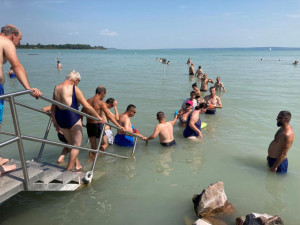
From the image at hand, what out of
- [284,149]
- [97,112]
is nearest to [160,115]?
[97,112]

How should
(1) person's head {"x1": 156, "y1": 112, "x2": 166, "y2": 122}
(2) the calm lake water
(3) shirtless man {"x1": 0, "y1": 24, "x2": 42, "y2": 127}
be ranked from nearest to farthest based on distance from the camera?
1. (3) shirtless man {"x1": 0, "y1": 24, "x2": 42, "y2": 127}
2. (2) the calm lake water
3. (1) person's head {"x1": 156, "y1": 112, "x2": 166, "y2": 122}

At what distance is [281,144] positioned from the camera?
4.64 metres

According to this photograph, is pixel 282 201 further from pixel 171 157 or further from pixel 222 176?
pixel 171 157

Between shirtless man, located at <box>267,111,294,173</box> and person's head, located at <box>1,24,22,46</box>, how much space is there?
476cm

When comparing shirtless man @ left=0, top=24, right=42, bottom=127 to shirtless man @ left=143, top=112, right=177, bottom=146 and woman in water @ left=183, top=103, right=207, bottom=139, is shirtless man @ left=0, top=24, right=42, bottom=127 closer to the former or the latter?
shirtless man @ left=143, top=112, right=177, bottom=146

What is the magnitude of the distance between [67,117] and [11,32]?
4.83ft

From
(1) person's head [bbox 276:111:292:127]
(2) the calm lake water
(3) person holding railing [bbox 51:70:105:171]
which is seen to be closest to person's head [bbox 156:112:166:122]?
(2) the calm lake water

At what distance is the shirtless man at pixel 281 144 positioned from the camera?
4.55 metres

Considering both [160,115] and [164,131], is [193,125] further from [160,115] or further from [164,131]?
[160,115]

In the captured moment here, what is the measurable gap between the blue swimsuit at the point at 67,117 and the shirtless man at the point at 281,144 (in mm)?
3918

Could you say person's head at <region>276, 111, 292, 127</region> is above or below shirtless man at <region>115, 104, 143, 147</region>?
above

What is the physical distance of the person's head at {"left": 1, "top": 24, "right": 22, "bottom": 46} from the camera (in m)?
3.03

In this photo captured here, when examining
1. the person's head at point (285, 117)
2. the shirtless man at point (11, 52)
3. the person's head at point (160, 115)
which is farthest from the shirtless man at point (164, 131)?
the shirtless man at point (11, 52)

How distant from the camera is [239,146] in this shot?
649 centimetres
